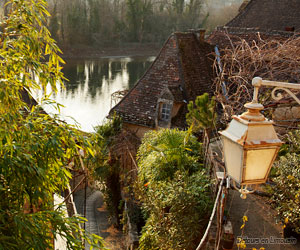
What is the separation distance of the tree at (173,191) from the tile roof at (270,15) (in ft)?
33.4

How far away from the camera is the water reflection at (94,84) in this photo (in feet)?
73.2

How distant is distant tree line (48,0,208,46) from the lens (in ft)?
121

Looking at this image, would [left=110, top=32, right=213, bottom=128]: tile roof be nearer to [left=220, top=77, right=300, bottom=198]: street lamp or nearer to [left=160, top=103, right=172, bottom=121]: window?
[left=160, top=103, right=172, bottom=121]: window

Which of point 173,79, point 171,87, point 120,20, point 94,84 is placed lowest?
point 94,84

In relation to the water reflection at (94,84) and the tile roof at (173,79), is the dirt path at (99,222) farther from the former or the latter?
the tile roof at (173,79)

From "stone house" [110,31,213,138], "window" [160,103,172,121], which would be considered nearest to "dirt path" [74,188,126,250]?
"stone house" [110,31,213,138]

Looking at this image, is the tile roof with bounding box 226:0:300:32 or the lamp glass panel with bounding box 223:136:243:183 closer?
the lamp glass panel with bounding box 223:136:243:183

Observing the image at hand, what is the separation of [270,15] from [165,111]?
315 inches

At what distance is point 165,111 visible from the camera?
493 inches

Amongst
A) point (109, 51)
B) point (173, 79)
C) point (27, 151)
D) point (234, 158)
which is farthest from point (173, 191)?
point (109, 51)

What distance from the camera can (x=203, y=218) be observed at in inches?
257

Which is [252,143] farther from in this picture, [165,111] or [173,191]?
[165,111]

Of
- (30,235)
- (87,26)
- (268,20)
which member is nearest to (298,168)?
(30,235)

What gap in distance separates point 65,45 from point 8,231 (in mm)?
34463
